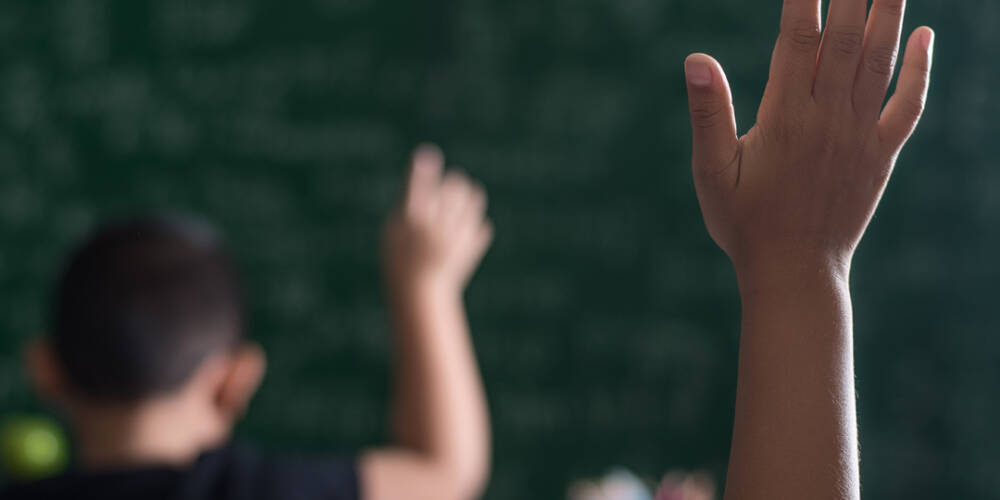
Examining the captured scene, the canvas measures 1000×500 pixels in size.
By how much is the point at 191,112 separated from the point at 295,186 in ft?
1.10

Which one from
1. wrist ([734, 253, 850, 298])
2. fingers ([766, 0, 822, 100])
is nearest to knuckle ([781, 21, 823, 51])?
fingers ([766, 0, 822, 100])

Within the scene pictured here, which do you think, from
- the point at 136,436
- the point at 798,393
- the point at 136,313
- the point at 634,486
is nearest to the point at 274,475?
the point at 136,436

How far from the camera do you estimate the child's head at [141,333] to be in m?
1.17

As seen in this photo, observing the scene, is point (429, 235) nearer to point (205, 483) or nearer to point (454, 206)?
point (454, 206)

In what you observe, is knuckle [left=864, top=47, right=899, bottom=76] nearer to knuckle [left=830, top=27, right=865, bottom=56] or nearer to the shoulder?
knuckle [left=830, top=27, right=865, bottom=56]

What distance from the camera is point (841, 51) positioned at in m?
0.48

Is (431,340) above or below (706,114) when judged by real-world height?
below

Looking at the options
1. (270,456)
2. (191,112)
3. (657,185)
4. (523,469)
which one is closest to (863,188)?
(270,456)

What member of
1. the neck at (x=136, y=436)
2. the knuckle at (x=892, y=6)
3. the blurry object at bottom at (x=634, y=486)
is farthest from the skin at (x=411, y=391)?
the knuckle at (x=892, y=6)

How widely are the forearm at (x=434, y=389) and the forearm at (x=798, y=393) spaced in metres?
0.89

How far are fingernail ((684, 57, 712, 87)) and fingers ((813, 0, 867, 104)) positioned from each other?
0.06 metres

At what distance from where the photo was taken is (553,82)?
7.01 feet

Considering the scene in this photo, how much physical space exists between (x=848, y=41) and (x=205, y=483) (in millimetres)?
899

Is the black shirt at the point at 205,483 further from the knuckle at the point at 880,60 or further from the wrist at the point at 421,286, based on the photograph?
the knuckle at the point at 880,60
